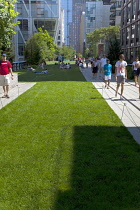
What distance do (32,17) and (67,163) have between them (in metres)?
67.3

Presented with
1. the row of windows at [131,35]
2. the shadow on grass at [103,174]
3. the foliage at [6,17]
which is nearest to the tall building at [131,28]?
the row of windows at [131,35]

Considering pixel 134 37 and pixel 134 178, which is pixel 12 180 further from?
pixel 134 37

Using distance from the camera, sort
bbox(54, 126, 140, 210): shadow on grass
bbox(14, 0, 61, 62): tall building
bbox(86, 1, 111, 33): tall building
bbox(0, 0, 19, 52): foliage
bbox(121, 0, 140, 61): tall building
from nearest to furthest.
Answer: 1. bbox(54, 126, 140, 210): shadow on grass
2. bbox(0, 0, 19, 52): foliage
3. bbox(121, 0, 140, 61): tall building
4. bbox(14, 0, 61, 62): tall building
5. bbox(86, 1, 111, 33): tall building

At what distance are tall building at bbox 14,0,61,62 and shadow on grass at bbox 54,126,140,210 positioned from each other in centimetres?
6091

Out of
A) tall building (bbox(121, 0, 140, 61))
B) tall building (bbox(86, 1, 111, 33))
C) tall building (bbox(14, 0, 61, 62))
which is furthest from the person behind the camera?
tall building (bbox(86, 1, 111, 33))

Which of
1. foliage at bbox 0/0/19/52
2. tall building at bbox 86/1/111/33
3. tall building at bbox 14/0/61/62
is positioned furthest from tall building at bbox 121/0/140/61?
tall building at bbox 86/1/111/33

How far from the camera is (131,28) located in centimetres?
4103

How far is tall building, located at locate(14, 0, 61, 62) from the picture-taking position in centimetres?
6456

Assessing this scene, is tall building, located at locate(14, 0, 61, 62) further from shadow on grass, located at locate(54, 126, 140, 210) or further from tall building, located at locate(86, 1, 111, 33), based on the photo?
tall building, located at locate(86, 1, 111, 33)

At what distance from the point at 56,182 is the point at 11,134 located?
2792mm

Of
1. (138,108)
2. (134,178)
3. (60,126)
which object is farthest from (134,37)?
(134,178)

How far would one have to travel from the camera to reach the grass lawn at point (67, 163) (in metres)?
3.60

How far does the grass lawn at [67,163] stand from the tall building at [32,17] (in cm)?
5940

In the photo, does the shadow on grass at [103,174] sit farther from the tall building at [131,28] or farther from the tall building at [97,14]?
the tall building at [97,14]
